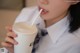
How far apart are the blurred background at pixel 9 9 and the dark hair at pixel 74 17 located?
701mm

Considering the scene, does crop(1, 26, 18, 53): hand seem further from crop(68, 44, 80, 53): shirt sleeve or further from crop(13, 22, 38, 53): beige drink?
crop(68, 44, 80, 53): shirt sleeve

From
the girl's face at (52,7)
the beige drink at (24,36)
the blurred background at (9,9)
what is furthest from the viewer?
the blurred background at (9,9)

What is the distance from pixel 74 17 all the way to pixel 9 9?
2.97ft

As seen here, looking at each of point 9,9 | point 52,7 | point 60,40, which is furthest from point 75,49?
point 9,9

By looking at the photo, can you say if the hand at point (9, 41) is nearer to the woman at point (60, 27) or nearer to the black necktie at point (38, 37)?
the woman at point (60, 27)

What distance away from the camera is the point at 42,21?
0.92 metres

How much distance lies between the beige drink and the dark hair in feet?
0.67

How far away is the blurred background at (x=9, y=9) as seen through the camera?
1597 millimetres

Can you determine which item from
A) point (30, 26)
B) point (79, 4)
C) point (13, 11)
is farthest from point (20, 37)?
point (13, 11)

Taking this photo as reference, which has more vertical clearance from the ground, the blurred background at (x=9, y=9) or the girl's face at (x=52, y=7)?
the blurred background at (x=9, y=9)

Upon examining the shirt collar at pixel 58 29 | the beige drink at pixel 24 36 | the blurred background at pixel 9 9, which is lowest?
the beige drink at pixel 24 36

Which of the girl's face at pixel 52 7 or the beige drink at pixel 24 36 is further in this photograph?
the girl's face at pixel 52 7

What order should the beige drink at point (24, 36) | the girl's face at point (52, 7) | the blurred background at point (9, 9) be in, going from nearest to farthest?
the beige drink at point (24, 36), the girl's face at point (52, 7), the blurred background at point (9, 9)

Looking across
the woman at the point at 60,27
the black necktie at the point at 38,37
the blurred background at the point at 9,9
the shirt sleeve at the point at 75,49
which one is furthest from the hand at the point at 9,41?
the blurred background at the point at 9,9
